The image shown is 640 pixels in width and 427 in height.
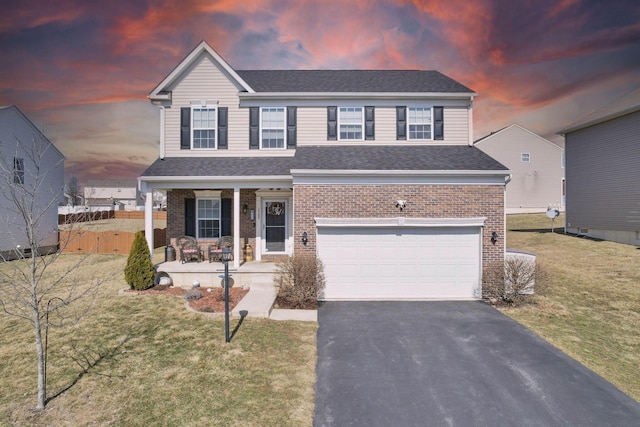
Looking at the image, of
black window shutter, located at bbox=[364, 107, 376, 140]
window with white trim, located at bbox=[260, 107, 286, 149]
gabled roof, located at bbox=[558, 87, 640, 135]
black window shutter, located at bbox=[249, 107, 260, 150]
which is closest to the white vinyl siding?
black window shutter, located at bbox=[249, 107, 260, 150]

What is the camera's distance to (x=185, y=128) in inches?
538

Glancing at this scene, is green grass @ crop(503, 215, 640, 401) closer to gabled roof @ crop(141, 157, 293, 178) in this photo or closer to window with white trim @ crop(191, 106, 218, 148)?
gabled roof @ crop(141, 157, 293, 178)

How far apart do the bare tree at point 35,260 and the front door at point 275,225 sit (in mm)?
6268

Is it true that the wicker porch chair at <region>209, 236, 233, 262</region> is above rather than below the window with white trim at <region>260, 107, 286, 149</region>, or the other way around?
below

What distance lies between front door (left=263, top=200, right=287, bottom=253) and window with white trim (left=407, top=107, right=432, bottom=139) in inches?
270

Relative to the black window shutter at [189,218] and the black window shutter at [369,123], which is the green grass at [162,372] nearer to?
the black window shutter at [189,218]

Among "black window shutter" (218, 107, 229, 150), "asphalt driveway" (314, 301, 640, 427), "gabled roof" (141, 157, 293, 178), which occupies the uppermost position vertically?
"black window shutter" (218, 107, 229, 150)

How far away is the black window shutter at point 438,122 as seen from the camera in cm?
1402

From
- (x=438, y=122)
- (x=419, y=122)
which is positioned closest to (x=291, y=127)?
(x=419, y=122)

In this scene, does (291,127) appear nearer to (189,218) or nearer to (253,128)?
(253,128)

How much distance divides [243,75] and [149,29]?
18.0 feet

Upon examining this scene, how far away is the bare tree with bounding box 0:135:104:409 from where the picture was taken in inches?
189

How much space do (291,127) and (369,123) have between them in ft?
11.8

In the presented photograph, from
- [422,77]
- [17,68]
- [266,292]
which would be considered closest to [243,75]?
[422,77]
